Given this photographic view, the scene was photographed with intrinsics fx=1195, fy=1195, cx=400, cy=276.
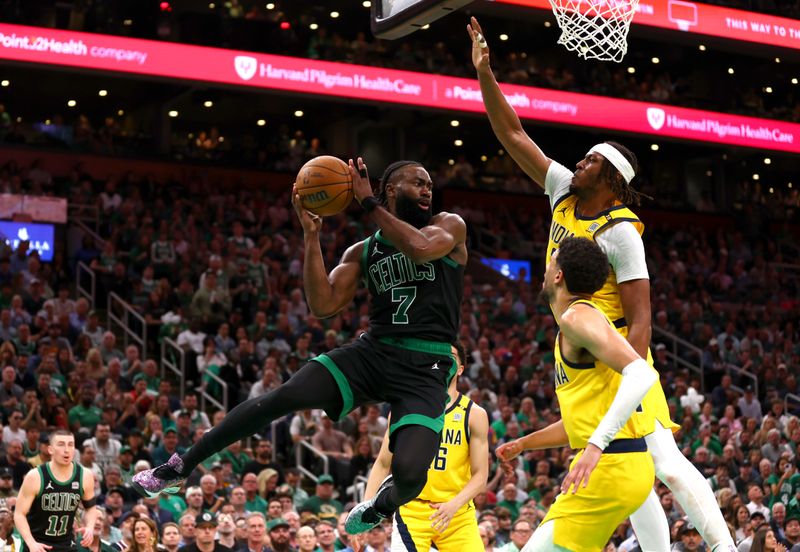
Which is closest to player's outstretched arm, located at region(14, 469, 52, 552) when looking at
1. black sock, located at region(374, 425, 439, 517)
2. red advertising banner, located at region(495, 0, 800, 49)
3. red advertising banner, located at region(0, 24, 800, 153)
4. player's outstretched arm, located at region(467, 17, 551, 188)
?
black sock, located at region(374, 425, 439, 517)

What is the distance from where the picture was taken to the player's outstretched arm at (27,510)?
9.62 metres

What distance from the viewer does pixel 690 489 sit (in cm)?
621

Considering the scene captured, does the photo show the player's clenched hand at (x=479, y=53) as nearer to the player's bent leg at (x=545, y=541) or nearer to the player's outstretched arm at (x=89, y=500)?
the player's bent leg at (x=545, y=541)

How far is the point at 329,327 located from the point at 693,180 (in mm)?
17420

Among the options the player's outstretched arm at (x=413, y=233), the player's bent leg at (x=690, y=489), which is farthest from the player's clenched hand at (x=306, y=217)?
the player's bent leg at (x=690, y=489)

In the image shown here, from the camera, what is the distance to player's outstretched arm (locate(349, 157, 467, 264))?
6289 mm

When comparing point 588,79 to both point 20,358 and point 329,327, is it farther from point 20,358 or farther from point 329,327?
point 20,358

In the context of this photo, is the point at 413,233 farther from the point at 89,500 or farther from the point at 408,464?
the point at 89,500

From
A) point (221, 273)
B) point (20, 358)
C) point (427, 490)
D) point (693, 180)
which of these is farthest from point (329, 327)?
point (693, 180)

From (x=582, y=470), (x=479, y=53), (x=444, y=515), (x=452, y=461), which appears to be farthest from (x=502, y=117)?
(x=452, y=461)

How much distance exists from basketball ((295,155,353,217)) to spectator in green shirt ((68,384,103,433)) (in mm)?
9175

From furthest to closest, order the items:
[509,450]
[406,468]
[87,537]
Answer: [87,537] < [509,450] < [406,468]

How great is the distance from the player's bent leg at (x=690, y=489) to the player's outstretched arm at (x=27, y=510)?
18.1ft

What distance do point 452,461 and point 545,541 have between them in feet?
9.41
